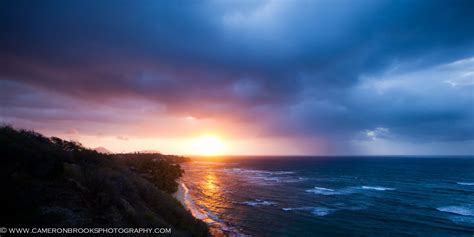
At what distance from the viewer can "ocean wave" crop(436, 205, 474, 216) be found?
35750 millimetres

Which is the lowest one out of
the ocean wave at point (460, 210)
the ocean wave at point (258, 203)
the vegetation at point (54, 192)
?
the ocean wave at point (258, 203)

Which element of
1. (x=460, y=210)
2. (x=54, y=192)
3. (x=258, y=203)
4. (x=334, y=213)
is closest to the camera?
(x=54, y=192)

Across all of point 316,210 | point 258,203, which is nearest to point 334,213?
point 316,210

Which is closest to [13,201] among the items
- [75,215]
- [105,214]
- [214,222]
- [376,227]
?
[75,215]

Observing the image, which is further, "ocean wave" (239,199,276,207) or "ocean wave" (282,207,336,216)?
"ocean wave" (239,199,276,207)

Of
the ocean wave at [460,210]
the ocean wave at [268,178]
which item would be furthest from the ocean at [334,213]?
the ocean wave at [268,178]

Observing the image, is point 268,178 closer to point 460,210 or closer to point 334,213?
point 334,213

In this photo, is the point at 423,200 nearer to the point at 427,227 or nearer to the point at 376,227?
the point at 427,227

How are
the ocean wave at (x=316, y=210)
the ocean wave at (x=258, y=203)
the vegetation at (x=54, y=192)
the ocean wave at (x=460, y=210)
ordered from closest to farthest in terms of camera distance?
the vegetation at (x=54, y=192)
the ocean wave at (x=316, y=210)
the ocean wave at (x=460, y=210)
the ocean wave at (x=258, y=203)

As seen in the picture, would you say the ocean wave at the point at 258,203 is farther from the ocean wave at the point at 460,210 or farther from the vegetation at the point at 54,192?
the vegetation at the point at 54,192

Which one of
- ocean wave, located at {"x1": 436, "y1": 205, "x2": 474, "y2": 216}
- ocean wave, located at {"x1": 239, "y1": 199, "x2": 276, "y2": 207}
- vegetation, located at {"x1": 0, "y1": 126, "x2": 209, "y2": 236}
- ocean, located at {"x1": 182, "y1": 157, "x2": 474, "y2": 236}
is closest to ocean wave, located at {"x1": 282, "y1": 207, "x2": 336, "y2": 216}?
ocean, located at {"x1": 182, "y1": 157, "x2": 474, "y2": 236}

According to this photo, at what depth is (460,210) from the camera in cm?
3766

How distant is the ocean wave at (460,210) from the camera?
3575 centimetres

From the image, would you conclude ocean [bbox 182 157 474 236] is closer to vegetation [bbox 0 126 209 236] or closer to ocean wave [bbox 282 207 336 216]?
ocean wave [bbox 282 207 336 216]
